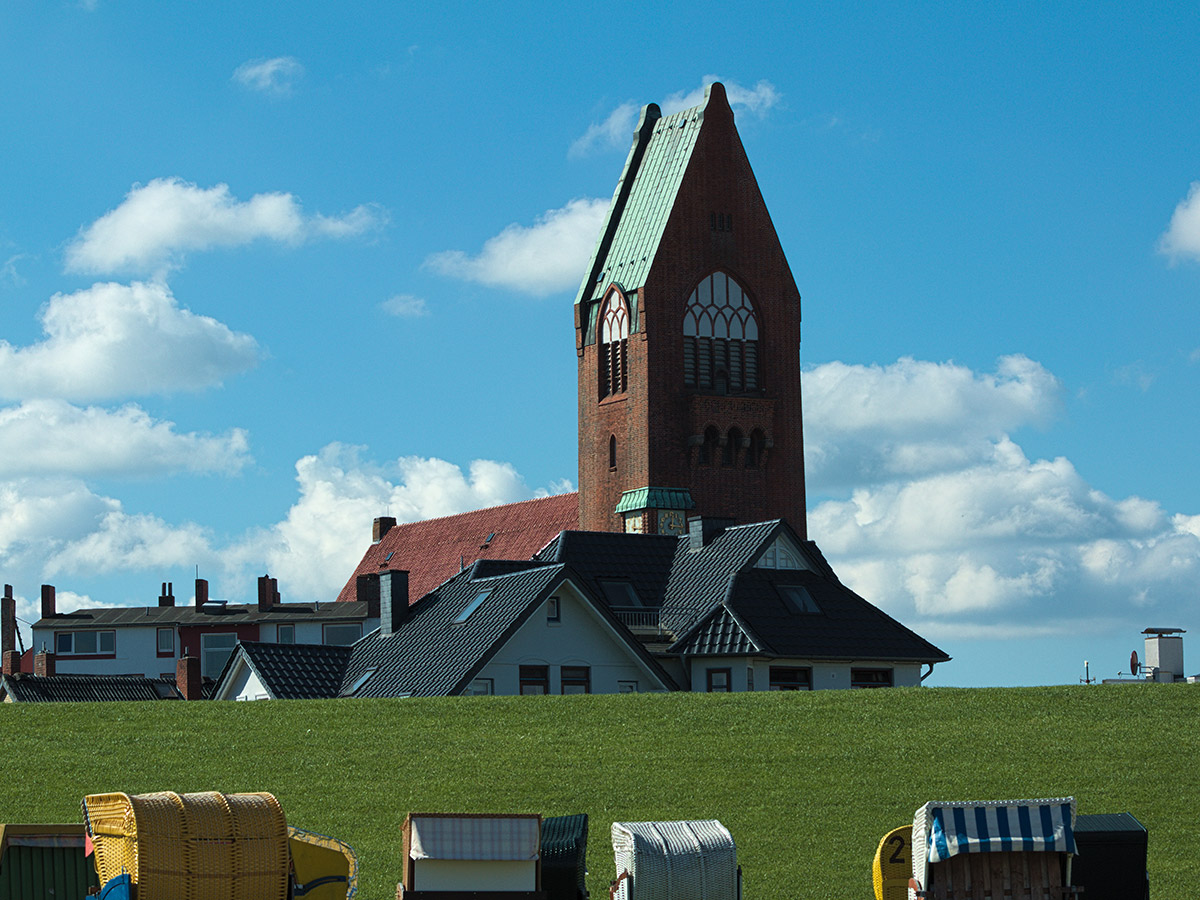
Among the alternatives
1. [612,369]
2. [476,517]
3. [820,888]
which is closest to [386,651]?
[820,888]

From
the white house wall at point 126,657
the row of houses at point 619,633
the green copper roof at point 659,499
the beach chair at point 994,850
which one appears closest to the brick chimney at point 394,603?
the row of houses at point 619,633

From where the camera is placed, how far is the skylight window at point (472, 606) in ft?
147

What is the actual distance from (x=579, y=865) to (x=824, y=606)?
107ft

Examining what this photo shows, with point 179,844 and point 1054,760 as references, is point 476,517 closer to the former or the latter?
point 1054,760

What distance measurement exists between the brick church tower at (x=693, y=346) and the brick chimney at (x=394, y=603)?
108 ft

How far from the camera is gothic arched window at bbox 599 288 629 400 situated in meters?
84.6

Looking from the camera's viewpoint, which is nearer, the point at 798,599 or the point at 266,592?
the point at 798,599

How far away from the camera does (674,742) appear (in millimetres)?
29344

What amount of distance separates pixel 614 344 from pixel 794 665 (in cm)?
4013

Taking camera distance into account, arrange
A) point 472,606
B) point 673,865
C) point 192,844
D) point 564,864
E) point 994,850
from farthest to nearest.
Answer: point 472,606
point 564,864
point 673,865
point 994,850
point 192,844

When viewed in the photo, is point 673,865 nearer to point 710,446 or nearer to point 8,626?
point 710,446

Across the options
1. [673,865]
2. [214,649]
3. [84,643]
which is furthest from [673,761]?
[84,643]

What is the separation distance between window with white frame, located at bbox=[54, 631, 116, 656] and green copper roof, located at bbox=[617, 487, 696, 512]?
28.0 meters

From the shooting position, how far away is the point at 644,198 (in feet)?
285
